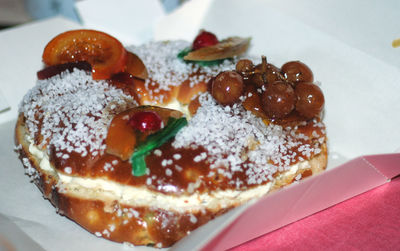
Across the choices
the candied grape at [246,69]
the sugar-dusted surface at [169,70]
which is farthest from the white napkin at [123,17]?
the candied grape at [246,69]

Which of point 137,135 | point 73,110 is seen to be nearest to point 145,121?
point 137,135

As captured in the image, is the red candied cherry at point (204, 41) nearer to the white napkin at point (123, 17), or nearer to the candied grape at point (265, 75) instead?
the candied grape at point (265, 75)

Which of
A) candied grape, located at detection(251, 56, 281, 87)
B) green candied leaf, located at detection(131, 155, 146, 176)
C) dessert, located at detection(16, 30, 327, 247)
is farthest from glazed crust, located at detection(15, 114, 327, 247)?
candied grape, located at detection(251, 56, 281, 87)

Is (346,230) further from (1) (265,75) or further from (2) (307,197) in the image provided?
(1) (265,75)

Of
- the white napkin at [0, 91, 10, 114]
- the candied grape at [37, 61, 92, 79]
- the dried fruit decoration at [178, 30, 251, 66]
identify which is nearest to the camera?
the candied grape at [37, 61, 92, 79]

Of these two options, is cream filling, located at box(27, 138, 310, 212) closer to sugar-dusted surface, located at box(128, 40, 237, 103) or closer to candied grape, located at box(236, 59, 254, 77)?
candied grape, located at box(236, 59, 254, 77)
